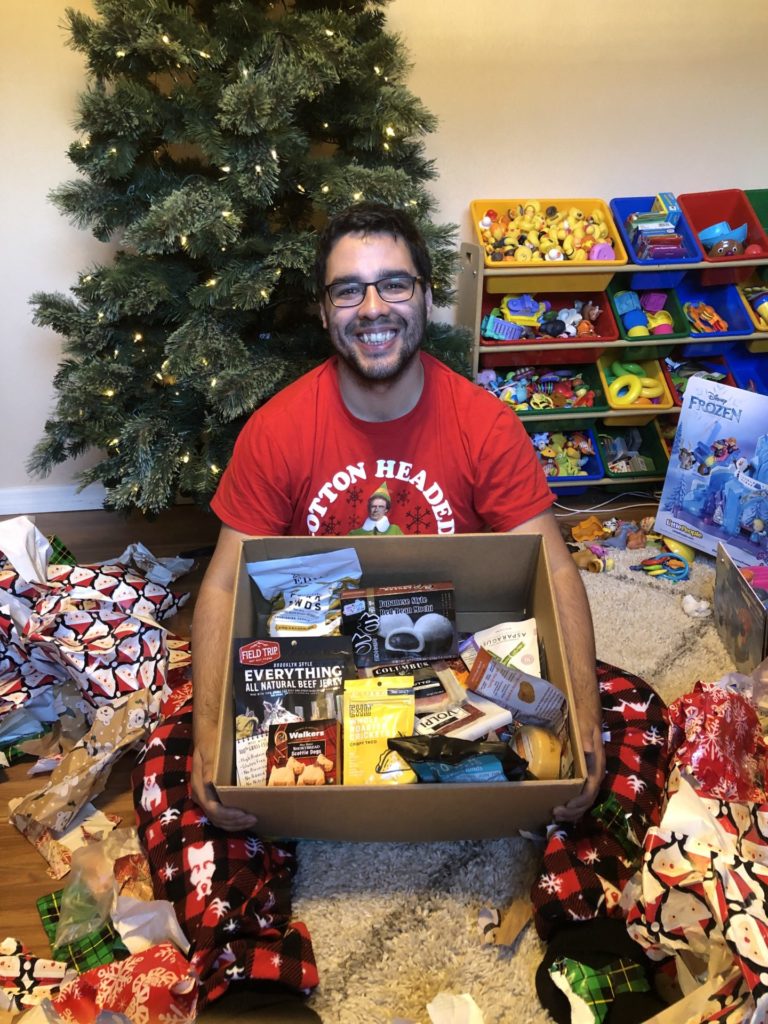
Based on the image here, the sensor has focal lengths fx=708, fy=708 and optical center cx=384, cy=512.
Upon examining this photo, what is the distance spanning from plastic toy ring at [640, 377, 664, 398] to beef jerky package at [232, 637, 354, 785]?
159cm

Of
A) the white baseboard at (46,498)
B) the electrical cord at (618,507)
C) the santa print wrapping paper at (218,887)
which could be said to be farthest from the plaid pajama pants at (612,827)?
the white baseboard at (46,498)

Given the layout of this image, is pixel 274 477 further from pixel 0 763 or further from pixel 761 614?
pixel 761 614

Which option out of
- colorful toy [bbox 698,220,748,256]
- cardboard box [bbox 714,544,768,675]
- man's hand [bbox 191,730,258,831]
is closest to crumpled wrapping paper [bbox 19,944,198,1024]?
man's hand [bbox 191,730,258,831]

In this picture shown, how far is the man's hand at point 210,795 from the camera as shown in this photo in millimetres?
940

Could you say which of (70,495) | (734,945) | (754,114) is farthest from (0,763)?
(754,114)

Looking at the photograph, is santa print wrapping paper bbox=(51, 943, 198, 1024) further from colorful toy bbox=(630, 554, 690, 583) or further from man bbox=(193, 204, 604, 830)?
colorful toy bbox=(630, 554, 690, 583)

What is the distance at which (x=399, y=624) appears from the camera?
1.06m

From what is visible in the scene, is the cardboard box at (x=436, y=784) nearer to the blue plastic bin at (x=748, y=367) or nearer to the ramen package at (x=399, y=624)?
the ramen package at (x=399, y=624)

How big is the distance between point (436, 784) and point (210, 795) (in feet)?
1.14

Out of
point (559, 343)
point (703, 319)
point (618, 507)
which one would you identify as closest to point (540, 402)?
point (559, 343)

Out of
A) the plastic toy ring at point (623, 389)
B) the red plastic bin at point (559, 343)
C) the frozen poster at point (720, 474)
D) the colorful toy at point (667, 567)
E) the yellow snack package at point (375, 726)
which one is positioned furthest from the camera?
the plastic toy ring at point (623, 389)

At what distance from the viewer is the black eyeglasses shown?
46.4 inches

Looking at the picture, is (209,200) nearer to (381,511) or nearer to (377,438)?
(377,438)

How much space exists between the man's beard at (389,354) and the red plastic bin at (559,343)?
0.92 meters
